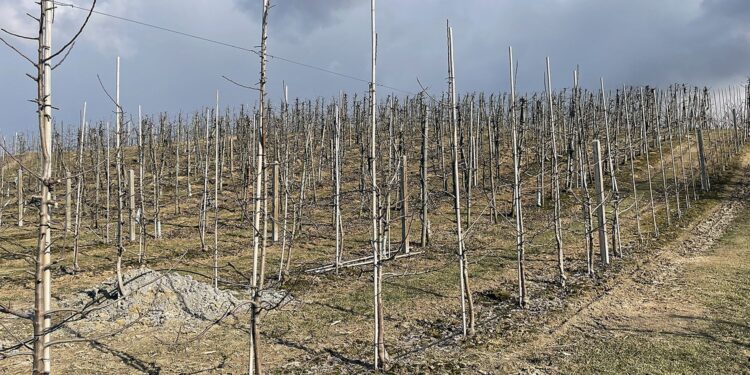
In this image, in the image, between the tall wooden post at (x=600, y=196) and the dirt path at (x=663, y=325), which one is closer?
the dirt path at (x=663, y=325)

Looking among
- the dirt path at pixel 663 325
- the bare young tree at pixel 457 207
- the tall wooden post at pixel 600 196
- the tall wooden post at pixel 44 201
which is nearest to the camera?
the tall wooden post at pixel 44 201

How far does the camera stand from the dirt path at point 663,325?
26.0 ft

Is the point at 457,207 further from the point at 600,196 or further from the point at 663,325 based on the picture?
the point at 600,196

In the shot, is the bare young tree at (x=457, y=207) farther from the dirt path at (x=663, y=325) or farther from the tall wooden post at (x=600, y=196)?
the tall wooden post at (x=600, y=196)

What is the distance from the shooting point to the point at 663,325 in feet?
A: 32.0

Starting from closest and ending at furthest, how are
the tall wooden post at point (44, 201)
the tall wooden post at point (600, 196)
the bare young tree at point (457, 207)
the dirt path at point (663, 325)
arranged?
Answer: the tall wooden post at point (44, 201) < the dirt path at point (663, 325) < the bare young tree at point (457, 207) < the tall wooden post at point (600, 196)

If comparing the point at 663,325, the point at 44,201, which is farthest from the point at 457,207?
the point at 44,201

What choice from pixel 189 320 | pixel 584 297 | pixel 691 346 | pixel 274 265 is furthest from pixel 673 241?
pixel 189 320

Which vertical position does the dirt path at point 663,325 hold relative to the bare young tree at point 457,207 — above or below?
below

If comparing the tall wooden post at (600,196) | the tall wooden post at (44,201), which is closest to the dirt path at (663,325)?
the tall wooden post at (600,196)

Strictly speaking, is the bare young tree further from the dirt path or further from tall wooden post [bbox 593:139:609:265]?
tall wooden post [bbox 593:139:609:265]

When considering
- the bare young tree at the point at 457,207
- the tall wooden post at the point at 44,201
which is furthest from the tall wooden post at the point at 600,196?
the tall wooden post at the point at 44,201

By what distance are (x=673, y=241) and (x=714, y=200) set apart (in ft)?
34.4

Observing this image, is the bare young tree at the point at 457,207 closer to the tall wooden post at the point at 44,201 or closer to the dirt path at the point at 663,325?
the dirt path at the point at 663,325
